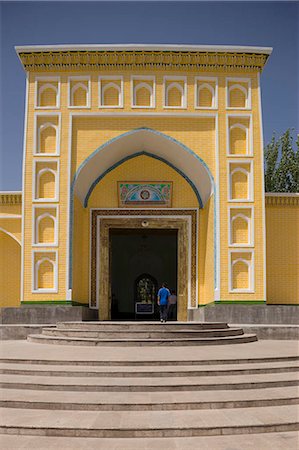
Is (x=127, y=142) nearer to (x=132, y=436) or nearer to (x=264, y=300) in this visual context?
(x=264, y=300)

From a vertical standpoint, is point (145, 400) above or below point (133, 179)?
below

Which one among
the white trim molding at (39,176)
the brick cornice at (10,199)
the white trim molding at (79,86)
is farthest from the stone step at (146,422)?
the brick cornice at (10,199)

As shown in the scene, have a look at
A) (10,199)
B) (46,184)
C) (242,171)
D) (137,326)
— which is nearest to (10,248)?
(10,199)

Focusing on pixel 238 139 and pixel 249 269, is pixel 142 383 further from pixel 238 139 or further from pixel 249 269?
pixel 238 139

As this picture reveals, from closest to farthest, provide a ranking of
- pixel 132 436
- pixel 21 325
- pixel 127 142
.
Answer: pixel 132 436
pixel 21 325
pixel 127 142

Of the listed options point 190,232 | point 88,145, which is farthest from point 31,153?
point 190,232

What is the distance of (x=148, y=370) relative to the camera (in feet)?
23.6

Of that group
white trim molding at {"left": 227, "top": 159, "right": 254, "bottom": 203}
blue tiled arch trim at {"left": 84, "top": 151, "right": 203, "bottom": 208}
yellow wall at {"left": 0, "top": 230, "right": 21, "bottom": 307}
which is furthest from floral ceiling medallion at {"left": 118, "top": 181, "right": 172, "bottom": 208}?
yellow wall at {"left": 0, "top": 230, "right": 21, "bottom": 307}

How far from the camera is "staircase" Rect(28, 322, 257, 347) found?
989cm

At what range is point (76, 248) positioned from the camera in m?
13.6

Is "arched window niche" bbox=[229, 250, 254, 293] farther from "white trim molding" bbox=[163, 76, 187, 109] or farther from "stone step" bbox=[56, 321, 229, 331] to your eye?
"white trim molding" bbox=[163, 76, 187, 109]

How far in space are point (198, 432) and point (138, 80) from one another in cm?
1002

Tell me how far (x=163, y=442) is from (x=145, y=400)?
1.00 m

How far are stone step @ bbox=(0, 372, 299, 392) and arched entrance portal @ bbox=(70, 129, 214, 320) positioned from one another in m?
7.10
